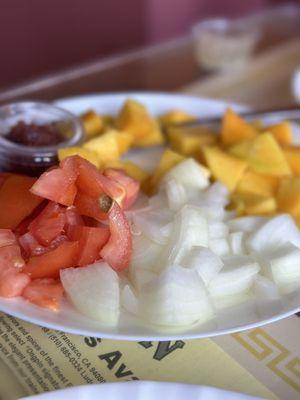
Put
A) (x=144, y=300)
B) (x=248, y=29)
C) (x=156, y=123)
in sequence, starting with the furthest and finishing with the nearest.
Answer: (x=248, y=29)
(x=156, y=123)
(x=144, y=300)

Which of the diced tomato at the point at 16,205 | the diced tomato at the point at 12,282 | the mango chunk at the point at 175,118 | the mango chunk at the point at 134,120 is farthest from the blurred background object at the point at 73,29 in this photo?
the diced tomato at the point at 12,282

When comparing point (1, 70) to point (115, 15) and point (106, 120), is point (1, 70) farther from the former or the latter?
point (106, 120)

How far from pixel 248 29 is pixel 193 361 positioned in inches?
52.8

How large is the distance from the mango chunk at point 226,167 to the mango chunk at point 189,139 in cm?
6

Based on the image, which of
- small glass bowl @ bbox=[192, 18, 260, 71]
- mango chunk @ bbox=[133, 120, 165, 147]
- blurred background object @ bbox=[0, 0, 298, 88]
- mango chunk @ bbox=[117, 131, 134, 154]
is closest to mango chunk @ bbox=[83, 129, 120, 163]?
mango chunk @ bbox=[117, 131, 134, 154]

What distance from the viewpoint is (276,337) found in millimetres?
809

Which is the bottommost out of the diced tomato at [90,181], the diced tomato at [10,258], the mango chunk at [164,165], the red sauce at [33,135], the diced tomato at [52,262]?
the mango chunk at [164,165]

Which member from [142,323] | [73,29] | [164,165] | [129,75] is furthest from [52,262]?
[73,29]

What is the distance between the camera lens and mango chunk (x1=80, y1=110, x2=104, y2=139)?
1.17m

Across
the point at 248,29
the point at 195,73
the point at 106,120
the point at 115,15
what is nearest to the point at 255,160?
the point at 106,120

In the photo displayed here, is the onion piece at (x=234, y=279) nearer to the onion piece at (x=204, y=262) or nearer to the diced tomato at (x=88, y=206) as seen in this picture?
the onion piece at (x=204, y=262)

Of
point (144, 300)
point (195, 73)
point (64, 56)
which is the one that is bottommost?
point (64, 56)

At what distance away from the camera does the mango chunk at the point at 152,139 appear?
1197 mm

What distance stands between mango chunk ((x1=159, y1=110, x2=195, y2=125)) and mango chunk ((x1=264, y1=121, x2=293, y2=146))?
18 centimetres
